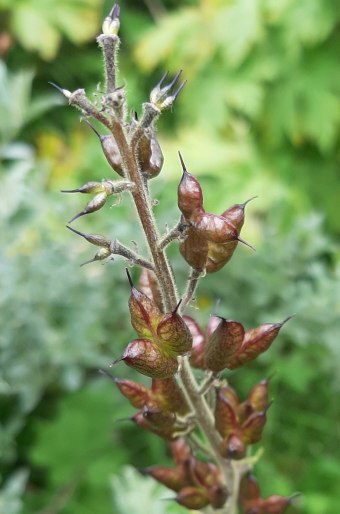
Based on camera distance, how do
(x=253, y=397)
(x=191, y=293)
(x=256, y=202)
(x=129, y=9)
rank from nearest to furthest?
(x=191, y=293), (x=253, y=397), (x=256, y=202), (x=129, y=9)

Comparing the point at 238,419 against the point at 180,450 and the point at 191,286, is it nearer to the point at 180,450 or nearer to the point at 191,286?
the point at 180,450

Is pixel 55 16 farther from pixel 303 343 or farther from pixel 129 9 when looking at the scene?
pixel 303 343

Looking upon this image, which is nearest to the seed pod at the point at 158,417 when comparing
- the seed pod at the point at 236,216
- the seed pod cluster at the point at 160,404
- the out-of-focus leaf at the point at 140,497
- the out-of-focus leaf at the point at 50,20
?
the seed pod cluster at the point at 160,404

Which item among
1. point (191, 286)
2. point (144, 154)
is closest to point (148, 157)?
point (144, 154)

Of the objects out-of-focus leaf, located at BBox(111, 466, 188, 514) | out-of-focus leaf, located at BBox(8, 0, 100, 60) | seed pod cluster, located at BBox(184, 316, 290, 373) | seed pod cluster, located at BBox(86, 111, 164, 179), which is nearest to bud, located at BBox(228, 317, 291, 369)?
seed pod cluster, located at BBox(184, 316, 290, 373)

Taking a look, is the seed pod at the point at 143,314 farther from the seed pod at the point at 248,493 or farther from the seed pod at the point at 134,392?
the seed pod at the point at 248,493

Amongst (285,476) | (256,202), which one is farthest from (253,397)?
(256,202)
